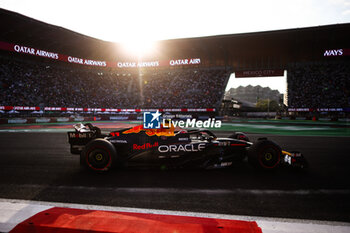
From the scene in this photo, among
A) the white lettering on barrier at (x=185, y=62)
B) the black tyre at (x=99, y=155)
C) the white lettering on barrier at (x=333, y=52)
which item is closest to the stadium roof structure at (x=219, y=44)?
the white lettering on barrier at (x=333, y=52)

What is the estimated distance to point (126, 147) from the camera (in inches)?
183

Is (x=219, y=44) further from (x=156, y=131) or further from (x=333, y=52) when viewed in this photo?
(x=156, y=131)

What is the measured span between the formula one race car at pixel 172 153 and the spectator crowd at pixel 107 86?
32419 mm

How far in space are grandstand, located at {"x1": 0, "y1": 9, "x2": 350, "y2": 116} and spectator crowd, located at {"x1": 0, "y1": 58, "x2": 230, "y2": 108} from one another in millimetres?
140

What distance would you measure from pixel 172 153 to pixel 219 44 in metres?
35.0

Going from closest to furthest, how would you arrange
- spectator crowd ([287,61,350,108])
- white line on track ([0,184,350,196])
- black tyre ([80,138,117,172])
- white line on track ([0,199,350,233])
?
white line on track ([0,199,350,233]), white line on track ([0,184,350,196]), black tyre ([80,138,117,172]), spectator crowd ([287,61,350,108])

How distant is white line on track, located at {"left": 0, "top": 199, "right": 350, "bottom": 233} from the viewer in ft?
7.47

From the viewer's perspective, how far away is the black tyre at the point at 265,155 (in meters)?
4.45

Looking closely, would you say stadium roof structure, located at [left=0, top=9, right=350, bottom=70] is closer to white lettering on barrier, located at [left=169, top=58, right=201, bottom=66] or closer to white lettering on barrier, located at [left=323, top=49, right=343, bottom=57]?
white lettering on barrier, located at [left=323, top=49, right=343, bottom=57]

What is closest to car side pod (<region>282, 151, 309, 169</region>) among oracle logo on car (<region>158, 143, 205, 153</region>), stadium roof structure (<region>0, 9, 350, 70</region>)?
oracle logo on car (<region>158, 143, 205, 153</region>)

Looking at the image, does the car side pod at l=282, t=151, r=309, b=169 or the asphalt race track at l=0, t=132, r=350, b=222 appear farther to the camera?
the car side pod at l=282, t=151, r=309, b=169

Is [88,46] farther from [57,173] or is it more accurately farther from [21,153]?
[57,173]

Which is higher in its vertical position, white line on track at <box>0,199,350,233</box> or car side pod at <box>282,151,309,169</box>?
car side pod at <box>282,151,309,169</box>

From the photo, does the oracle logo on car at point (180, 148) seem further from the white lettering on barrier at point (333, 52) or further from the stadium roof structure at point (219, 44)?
the white lettering on barrier at point (333, 52)
